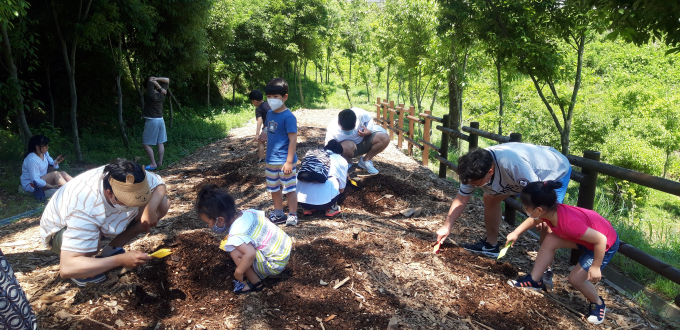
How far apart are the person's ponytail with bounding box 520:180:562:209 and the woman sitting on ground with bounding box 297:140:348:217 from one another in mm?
2224

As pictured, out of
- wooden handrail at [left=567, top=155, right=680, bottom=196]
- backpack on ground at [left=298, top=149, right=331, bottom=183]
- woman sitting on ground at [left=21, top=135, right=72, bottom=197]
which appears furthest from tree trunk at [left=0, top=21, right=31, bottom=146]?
wooden handrail at [left=567, top=155, right=680, bottom=196]

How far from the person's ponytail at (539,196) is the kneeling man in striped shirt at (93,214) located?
8.04ft

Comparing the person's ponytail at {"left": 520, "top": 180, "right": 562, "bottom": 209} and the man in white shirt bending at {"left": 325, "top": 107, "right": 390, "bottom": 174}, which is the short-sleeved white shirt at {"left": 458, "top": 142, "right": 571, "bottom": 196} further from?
the man in white shirt bending at {"left": 325, "top": 107, "right": 390, "bottom": 174}

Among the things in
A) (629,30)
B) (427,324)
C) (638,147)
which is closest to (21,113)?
(427,324)

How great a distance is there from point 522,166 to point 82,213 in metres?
2.98

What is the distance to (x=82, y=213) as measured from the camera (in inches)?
99.1

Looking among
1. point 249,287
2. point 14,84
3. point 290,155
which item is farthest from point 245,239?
point 14,84

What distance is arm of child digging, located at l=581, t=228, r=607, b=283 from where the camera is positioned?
8.55 feet

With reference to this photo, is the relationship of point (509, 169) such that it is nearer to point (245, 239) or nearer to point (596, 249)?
point (596, 249)

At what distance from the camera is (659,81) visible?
883 inches

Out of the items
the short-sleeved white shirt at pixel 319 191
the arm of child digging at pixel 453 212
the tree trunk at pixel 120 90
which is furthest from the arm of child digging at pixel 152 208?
the tree trunk at pixel 120 90

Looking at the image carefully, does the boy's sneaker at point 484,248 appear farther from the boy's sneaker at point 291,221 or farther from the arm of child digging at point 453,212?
the boy's sneaker at point 291,221

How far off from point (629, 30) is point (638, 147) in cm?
1624

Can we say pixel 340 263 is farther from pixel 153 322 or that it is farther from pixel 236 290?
pixel 153 322
